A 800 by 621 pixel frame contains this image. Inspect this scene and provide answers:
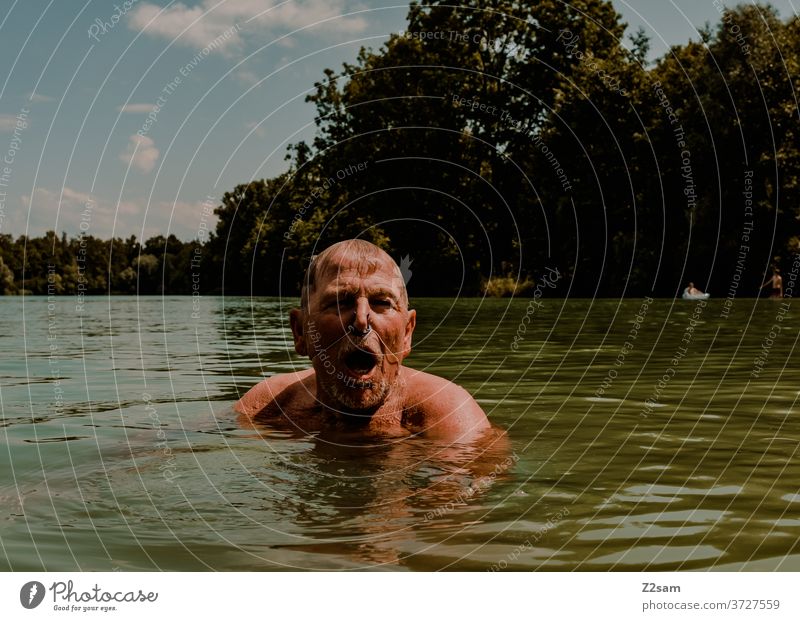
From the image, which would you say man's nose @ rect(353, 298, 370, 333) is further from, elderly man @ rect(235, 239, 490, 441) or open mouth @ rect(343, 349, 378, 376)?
open mouth @ rect(343, 349, 378, 376)

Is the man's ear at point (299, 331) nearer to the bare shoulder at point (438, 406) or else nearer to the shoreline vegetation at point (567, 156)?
the bare shoulder at point (438, 406)

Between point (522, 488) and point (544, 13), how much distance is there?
56.0 meters

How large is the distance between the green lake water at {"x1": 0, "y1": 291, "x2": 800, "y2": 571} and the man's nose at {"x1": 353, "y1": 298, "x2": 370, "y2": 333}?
1002 millimetres

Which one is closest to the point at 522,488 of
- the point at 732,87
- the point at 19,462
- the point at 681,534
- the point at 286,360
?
the point at 681,534

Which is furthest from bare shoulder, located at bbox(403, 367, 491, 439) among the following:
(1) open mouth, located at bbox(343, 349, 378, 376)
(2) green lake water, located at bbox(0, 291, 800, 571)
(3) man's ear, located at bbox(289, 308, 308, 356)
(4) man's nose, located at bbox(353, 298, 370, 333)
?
(4) man's nose, located at bbox(353, 298, 370, 333)

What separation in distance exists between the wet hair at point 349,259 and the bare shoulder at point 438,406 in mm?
884

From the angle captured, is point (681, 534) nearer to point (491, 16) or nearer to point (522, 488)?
point (522, 488)

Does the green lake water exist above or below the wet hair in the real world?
below

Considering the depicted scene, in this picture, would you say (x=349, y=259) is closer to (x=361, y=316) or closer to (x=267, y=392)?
(x=361, y=316)

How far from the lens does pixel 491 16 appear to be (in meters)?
57.0

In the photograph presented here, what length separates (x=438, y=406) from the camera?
7.95 meters

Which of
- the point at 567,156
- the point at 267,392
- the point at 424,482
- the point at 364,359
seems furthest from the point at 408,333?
the point at 567,156

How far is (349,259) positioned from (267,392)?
220 centimetres

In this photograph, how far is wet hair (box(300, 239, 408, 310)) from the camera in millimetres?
7215
